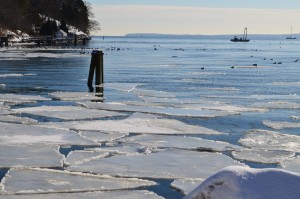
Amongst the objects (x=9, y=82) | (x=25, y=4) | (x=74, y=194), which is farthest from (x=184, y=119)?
(x=25, y=4)

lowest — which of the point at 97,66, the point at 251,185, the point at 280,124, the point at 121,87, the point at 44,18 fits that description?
the point at 121,87

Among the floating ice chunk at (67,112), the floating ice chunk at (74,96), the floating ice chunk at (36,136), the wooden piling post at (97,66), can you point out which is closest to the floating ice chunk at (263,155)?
the floating ice chunk at (36,136)

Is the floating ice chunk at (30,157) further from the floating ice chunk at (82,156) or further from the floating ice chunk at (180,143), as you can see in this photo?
the floating ice chunk at (180,143)

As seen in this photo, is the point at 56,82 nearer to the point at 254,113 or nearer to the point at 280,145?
the point at 254,113

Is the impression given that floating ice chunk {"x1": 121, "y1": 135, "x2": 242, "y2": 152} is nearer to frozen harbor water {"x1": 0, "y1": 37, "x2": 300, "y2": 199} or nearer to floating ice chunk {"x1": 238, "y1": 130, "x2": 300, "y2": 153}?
frozen harbor water {"x1": 0, "y1": 37, "x2": 300, "y2": 199}

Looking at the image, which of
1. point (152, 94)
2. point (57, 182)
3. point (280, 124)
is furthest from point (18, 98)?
point (57, 182)

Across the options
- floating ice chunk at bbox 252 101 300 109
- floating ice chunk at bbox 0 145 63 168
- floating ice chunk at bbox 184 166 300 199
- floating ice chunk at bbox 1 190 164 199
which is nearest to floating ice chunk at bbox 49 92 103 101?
floating ice chunk at bbox 252 101 300 109

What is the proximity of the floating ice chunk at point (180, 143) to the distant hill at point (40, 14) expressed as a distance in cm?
8157

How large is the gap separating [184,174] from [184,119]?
537 centimetres

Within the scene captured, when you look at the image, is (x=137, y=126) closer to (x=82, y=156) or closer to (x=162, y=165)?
(x=82, y=156)

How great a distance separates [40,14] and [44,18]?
1.32 metres

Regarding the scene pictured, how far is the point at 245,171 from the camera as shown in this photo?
4.43 meters

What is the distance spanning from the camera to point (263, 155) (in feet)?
29.8

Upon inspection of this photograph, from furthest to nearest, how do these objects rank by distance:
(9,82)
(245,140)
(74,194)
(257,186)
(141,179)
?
(9,82)
(245,140)
(141,179)
(74,194)
(257,186)
